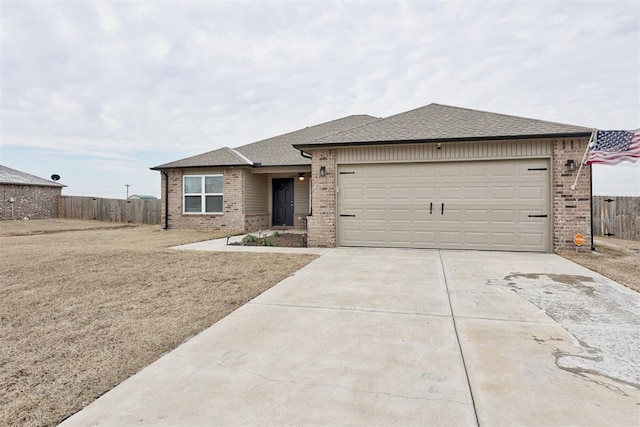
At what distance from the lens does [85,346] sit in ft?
9.15

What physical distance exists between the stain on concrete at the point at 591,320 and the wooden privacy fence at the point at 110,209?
19030 mm

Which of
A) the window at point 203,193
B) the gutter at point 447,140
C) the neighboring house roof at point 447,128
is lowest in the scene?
the window at point 203,193

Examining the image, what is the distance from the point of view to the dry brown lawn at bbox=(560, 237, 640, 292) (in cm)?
528

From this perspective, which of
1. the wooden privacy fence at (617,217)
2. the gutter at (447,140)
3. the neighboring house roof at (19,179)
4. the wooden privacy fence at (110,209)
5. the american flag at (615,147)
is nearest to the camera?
the american flag at (615,147)

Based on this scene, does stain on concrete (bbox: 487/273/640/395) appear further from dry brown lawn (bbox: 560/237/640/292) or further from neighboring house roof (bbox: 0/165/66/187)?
neighboring house roof (bbox: 0/165/66/187)

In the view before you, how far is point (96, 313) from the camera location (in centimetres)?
365

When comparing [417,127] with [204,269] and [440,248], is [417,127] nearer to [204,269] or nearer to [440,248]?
[440,248]

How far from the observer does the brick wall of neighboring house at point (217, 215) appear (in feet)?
44.3

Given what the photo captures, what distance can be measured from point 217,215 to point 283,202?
3.17 metres

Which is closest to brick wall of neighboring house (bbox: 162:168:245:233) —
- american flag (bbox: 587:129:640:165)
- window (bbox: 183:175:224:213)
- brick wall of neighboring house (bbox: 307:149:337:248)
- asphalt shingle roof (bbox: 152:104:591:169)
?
window (bbox: 183:175:224:213)

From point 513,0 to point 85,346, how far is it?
446 inches

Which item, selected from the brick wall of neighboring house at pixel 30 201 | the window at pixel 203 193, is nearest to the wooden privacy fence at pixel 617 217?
the window at pixel 203 193

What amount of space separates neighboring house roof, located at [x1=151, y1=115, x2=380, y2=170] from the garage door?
16.8 ft

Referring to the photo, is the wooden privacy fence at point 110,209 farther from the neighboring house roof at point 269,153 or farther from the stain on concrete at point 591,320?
the stain on concrete at point 591,320
